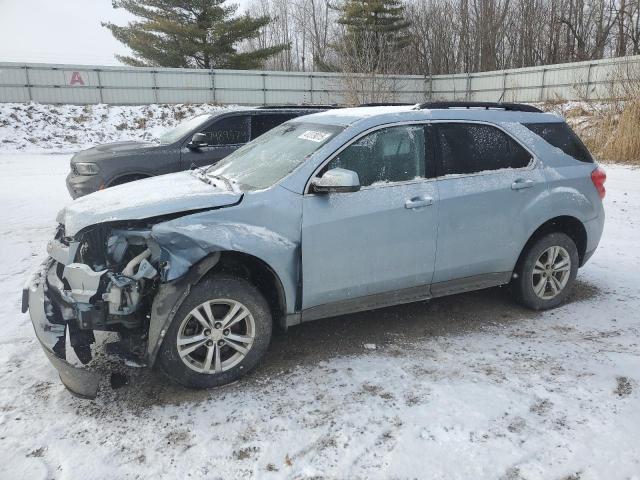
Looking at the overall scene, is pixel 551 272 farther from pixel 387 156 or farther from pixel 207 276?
pixel 207 276

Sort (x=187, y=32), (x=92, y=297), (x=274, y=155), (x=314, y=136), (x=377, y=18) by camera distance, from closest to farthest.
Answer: (x=92, y=297)
(x=314, y=136)
(x=274, y=155)
(x=187, y=32)
(x=377, y=18)

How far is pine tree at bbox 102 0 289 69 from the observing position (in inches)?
1195

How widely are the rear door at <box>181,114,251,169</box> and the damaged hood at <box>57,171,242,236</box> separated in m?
3.69

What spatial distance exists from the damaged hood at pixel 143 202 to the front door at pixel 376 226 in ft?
2.14

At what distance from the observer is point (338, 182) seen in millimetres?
3215

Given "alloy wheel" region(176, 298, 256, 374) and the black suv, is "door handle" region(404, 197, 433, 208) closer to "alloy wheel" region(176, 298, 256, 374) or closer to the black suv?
"alloy wheel" region(176, 298, 256, 374)

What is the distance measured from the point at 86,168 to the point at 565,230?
622 centimetres

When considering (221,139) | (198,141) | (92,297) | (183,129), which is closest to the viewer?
(92,297)

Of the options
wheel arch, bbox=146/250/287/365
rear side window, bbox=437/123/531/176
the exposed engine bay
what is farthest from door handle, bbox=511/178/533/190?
the exposed engine bay

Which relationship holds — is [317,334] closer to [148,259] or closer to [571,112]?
[148,259]

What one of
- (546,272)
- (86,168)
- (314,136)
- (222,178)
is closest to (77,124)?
(86,168)

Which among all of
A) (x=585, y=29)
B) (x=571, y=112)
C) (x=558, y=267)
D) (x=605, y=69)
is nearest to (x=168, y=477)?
(x=558, y=267)

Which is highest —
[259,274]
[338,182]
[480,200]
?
[338,182]

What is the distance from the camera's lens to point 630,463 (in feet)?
8.06
